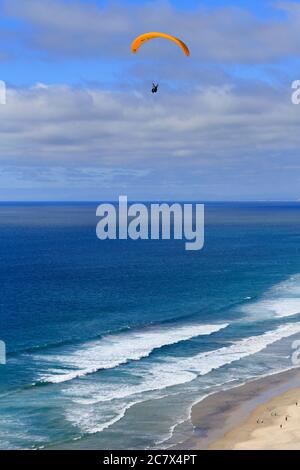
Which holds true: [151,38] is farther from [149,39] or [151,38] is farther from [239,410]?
[239,410]

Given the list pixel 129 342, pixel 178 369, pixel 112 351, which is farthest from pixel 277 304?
pixel 178 369

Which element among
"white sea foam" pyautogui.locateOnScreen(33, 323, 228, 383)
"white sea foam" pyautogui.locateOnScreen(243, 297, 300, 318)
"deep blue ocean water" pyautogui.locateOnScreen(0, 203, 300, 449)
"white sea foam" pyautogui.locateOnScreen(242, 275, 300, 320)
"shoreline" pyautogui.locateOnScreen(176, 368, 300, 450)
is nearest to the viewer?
"shoreline" pyautogui.locateOnScreen(176, 368, 300, 450)

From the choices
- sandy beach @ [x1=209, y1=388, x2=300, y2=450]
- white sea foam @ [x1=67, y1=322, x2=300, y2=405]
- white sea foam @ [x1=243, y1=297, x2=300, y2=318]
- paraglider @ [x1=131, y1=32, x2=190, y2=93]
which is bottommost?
sandy beach @ [x1=209, y1=388, x2=300, y2=450]

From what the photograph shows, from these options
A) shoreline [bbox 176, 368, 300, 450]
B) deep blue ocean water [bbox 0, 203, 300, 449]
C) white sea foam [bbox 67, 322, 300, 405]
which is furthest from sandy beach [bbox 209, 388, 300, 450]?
white sea foam [bbox 67, 322, 300, 405]

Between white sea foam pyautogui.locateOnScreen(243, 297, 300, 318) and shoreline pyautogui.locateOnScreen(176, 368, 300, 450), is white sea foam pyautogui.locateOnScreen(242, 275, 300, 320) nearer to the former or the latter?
white sea foam pyautogui.locateOnScreen(243, 297, 300, 318)

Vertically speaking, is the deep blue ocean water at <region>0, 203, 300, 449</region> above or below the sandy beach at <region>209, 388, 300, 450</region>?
above

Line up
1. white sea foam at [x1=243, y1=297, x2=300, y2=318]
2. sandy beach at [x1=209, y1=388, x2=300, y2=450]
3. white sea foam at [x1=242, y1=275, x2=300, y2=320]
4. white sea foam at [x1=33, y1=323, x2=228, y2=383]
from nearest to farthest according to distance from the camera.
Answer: sandy beach at [x1=209, y1=388, x2=300, y2=450] → white sea foam at [x1=33, y1=323, x2=228, y2=383] → white sea foam at [x1=242, y1=275, x2=300, y2=320] → white sea foam at [x1=243, y1=297, x2=300, y2=318]
